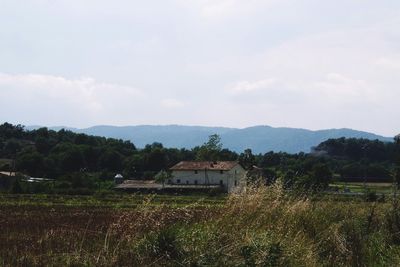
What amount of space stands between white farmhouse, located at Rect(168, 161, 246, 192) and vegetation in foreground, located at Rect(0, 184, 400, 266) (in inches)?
2795

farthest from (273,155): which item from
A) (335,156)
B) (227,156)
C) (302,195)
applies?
(302,195)

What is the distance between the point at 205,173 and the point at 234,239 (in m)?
77.6

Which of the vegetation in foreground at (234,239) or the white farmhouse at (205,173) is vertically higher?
the vegetation in foreground at (234,239)

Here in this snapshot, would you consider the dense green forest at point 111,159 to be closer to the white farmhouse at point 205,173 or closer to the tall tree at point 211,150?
the tall tree at point 211,150

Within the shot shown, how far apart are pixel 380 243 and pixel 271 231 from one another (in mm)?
3561

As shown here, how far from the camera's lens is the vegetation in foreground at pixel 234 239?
27.0 feet

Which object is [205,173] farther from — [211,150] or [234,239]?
[234,239]

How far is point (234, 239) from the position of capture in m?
8.66

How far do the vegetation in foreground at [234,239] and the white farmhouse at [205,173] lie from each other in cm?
7100

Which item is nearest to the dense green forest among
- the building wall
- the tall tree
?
the tall tree

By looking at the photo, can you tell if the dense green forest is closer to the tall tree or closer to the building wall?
the tall tree

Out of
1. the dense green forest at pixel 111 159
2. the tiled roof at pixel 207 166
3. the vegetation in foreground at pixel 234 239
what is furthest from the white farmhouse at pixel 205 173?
the vegetation in foreground at pixel 234 239

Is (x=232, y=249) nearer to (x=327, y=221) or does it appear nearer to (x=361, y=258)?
(x=361, y=258)

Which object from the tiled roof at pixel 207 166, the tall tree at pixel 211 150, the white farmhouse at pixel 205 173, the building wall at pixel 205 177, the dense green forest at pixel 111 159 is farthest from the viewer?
the tall tree at pixel 211 150
